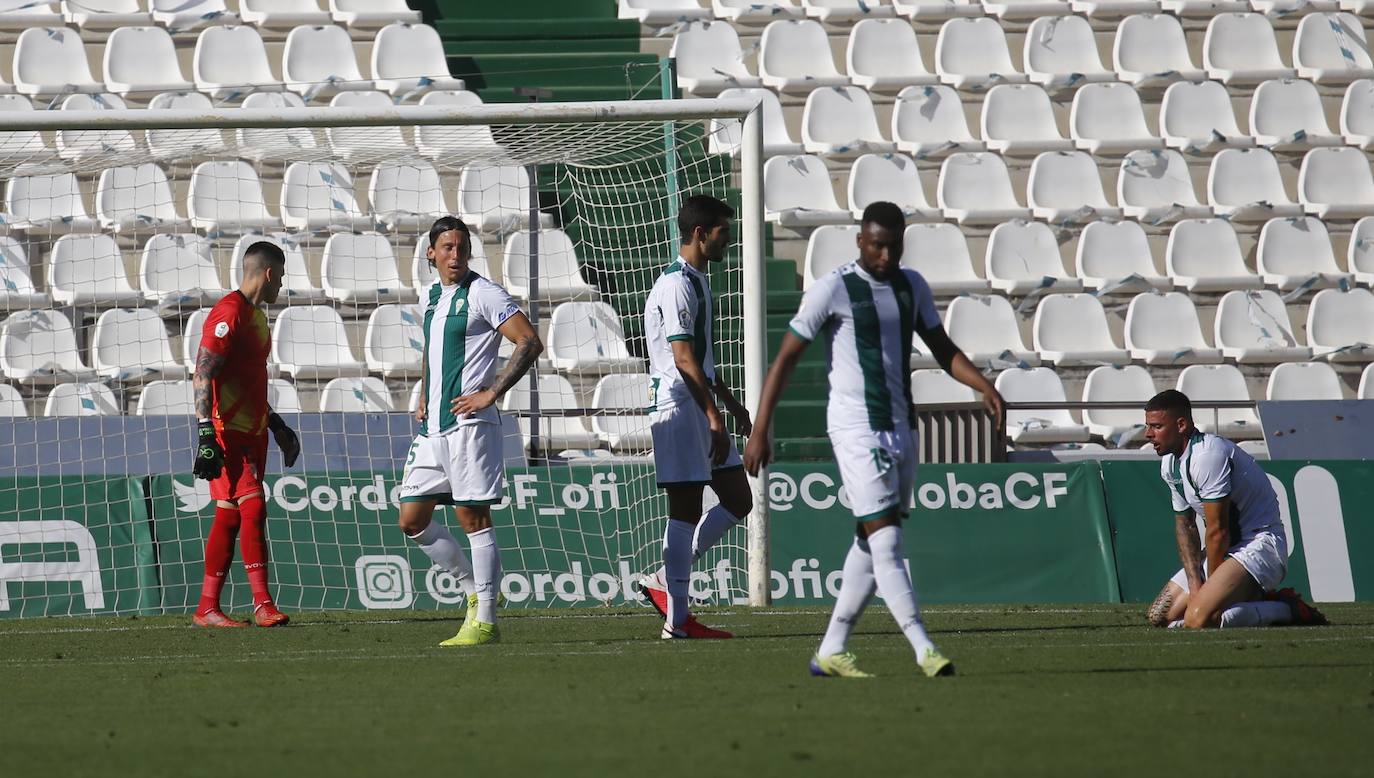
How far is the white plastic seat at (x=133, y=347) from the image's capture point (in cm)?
1293

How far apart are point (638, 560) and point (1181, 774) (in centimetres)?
732

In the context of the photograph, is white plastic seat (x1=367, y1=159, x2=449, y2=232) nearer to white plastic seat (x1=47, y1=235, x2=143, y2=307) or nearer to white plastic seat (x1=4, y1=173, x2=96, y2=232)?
white plastic seat (x1=47, y1=235, x2=143, y2=307)

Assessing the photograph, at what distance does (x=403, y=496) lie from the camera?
25.8ft

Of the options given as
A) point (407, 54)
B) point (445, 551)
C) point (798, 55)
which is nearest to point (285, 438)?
point (445, 551)

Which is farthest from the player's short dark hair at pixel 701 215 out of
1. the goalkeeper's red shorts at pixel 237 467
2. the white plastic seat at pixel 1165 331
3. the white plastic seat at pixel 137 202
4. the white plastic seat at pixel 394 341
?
the white plastic seat at pixel 1165 331

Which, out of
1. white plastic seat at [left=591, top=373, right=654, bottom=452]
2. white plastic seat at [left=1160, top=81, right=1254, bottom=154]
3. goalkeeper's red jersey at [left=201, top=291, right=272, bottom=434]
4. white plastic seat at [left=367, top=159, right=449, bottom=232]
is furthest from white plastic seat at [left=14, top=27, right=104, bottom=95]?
white plastic seat at [left=1160, top=81, right=1254, bottom=154]

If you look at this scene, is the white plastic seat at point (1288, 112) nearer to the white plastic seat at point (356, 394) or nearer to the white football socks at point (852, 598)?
the white plastic seat at point (356, 394)

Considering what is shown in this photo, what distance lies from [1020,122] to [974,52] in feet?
3.50

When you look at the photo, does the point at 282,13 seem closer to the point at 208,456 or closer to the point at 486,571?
the point at 208,456

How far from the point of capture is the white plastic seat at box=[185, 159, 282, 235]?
45.0 ft

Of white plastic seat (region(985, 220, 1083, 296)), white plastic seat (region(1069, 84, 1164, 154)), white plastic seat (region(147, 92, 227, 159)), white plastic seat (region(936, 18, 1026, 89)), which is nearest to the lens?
white plastic seat (region(147, 92, 227, 159))

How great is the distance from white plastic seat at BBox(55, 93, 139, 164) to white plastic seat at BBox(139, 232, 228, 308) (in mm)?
983

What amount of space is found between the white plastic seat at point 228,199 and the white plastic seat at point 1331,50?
36.6ft

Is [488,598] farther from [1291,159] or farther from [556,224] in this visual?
[1291,159]
